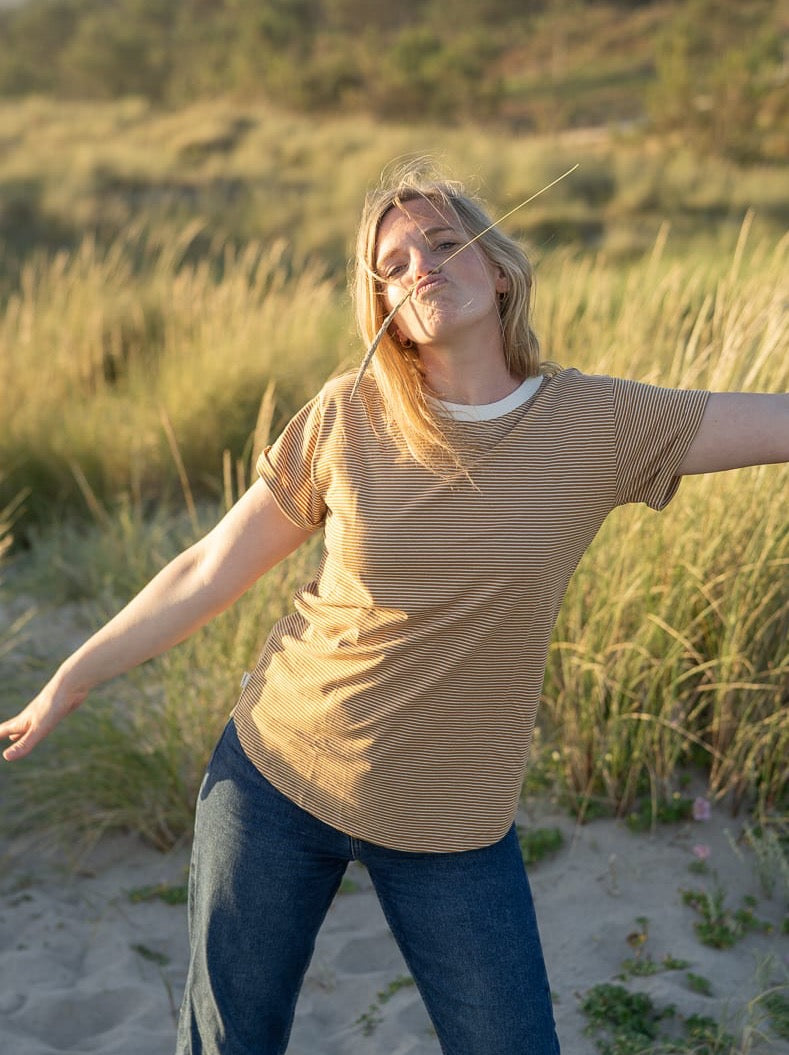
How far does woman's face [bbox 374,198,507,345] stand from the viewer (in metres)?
1.95

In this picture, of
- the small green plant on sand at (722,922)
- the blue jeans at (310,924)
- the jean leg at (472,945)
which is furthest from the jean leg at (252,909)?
the small green plant on sand at (722,922)

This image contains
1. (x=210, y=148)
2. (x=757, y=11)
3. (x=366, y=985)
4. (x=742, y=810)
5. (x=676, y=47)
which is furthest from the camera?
(x=757, y=11)

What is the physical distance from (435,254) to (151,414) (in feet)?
15.2

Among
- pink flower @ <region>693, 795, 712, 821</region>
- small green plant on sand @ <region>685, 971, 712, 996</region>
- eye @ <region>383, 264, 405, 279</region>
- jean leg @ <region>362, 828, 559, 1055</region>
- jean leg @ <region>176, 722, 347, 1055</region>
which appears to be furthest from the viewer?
pink flower @ <region>693, 795, 712, 821</region>

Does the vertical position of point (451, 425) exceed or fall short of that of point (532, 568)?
it exceeds it

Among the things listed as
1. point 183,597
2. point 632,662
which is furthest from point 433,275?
point 632,662

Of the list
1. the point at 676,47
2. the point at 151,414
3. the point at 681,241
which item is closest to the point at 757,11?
the point at 676,47

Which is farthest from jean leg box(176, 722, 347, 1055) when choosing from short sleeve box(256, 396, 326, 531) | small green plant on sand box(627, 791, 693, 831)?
small green plant on sand box(627, 791, 693, 831)

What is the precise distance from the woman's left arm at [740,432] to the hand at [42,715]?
3.63 ft

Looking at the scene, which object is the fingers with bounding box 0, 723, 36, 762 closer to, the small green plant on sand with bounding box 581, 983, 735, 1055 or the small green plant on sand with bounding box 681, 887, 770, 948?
the small green plant on sand with bounding box 581, 983, 735, 1055

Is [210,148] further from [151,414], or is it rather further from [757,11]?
[757,11]

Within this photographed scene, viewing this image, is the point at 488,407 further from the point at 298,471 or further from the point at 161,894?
the point at 161,894

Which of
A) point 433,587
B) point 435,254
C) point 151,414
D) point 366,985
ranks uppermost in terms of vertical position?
point 435,254

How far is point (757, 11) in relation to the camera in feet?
126
